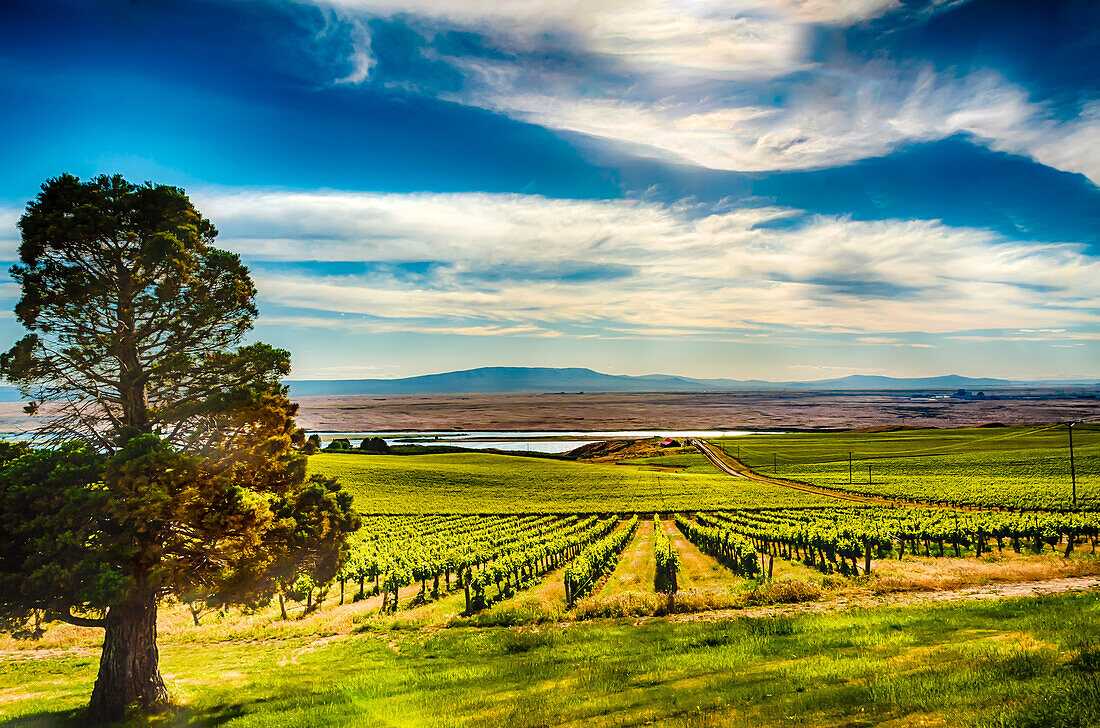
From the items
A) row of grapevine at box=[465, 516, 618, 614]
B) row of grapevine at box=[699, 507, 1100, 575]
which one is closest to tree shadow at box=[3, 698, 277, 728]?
row of grapevine at box=[465, 516, 618, 614]

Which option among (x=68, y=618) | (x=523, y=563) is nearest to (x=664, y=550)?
(x=523, y=563)

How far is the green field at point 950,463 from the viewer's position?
65812 millimetres

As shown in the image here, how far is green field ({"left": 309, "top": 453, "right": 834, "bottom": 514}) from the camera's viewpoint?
72250mm

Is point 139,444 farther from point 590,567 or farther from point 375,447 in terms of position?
point 375,447

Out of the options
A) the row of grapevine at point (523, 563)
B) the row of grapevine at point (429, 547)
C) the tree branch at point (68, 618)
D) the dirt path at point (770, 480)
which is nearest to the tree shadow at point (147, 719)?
the tree branch at point (68, 618)

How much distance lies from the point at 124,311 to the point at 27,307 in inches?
78.7

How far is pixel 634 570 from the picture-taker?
3606 centimetres

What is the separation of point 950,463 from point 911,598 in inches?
3735

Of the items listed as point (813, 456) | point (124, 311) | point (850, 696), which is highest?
point (124, 311)

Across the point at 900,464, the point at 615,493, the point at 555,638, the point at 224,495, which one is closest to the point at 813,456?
the point at 900,464

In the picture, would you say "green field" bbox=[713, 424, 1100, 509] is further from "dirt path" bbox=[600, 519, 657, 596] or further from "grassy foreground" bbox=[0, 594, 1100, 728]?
"grassy foreground" bbox=[0, 594, 1100, 728]

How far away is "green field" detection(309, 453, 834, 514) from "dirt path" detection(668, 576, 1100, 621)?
150 ft

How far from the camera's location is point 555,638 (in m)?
19.7

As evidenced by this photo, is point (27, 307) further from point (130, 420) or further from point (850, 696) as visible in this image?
point (850, 696)
